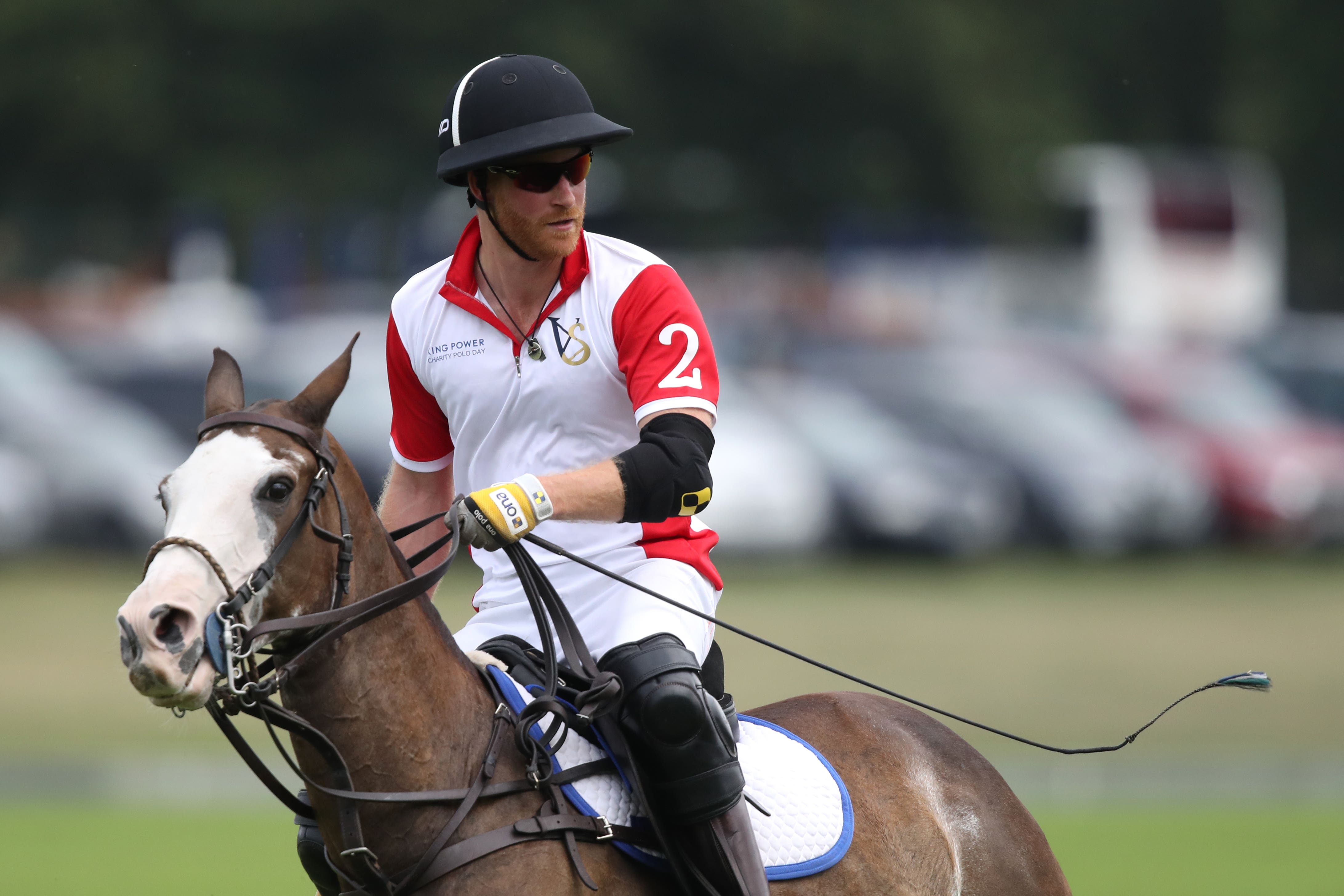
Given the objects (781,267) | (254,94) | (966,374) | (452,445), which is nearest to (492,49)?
(254,94)

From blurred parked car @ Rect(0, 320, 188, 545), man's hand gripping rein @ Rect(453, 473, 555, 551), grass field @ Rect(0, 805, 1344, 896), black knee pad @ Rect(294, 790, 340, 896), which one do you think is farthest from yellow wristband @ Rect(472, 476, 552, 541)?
blurred parked car @ Rect(0, 320, 188, 545)

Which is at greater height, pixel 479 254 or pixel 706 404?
pixel 479 254

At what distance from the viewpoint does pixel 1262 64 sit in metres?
42.5

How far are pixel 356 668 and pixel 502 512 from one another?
1.54ft

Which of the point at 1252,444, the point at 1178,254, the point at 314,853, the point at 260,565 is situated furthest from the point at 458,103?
the point at 1178,254

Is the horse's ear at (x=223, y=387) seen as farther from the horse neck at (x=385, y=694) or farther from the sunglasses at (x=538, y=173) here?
the sunglasses at (x=538, y=173)

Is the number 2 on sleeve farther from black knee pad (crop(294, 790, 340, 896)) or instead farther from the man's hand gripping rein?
black knee pad (crop(294, 790, 340, 896))

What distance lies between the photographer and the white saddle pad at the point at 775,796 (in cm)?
430

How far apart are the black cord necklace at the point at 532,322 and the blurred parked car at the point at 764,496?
617 inches

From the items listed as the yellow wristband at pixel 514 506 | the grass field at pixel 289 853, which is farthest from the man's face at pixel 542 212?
the grass field at pixel 289 853

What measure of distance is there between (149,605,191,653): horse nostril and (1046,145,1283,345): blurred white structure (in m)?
30.5

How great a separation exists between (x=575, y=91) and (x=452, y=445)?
103 cm

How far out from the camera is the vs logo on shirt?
15.0 feet

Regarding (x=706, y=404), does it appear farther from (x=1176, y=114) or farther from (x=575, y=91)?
(x=1176, y=114)
